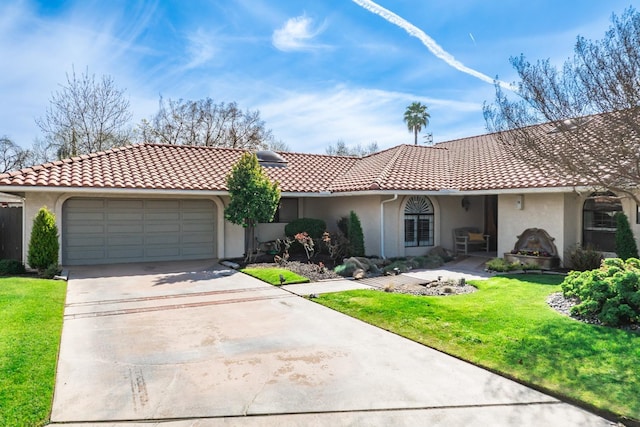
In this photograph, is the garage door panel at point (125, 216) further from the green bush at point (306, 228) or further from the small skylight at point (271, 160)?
the small skylight at point (271, 160)

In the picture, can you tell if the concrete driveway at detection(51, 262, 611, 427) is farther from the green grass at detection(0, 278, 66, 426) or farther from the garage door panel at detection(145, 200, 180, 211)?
the garage door panel at detection(145, 200, 180, 211)

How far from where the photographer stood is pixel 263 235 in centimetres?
1700

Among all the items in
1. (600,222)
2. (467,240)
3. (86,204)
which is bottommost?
(467,240)

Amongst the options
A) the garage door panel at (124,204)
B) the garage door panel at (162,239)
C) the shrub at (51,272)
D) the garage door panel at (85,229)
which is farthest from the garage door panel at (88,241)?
the shrub at (51,272)

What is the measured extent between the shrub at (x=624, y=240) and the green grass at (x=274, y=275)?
29.0 ft

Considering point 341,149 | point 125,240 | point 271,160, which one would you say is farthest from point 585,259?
point 341,149

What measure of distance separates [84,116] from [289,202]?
1811 cm

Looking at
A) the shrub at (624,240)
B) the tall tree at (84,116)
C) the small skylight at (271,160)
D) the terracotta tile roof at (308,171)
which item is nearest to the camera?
the shrub at (624,240)

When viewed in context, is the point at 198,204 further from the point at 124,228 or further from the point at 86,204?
the point at 86,204

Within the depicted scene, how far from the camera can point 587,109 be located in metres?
6.95

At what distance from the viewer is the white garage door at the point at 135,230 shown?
14000 mm

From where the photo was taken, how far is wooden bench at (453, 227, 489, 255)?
16.5 m

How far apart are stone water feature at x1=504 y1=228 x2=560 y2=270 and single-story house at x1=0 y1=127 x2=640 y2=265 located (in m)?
0.21

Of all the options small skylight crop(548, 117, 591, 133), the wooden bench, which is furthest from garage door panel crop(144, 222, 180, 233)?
small skylight crop(548, 117, 591, 133)
